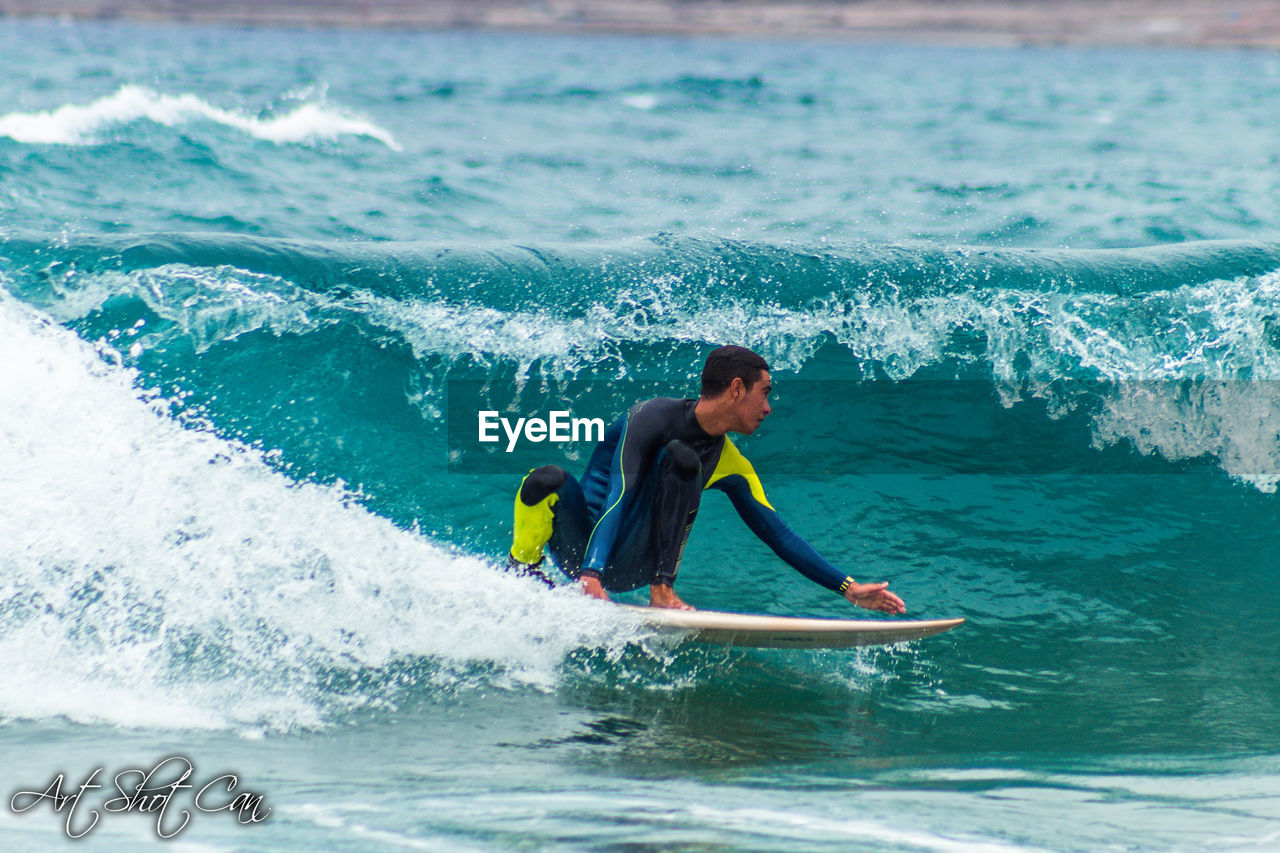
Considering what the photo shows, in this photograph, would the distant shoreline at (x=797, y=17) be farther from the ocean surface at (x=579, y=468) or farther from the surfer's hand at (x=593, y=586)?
the surfer's hand at (x=593, y=586)

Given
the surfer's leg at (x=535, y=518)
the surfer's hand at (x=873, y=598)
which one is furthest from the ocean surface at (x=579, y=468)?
the surfer's hand at (x=873, y=598)

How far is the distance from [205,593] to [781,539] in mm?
2539

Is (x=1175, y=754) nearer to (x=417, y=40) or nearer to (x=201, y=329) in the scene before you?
(x=201, y=329)

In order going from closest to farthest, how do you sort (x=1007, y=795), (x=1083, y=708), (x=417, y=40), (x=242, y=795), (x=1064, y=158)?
(x=242, y=795) < (x=1007, y=795) < (x=1083, y=708) < (x=1064, y=158) < (x=417, y=40)

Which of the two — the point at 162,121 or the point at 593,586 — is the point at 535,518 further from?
the point at 162,121

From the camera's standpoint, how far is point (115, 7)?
57250 mm

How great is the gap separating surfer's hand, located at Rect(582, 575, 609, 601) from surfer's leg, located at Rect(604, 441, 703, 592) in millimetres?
329

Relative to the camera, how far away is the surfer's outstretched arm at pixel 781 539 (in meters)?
4.07

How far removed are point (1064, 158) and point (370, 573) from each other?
47.9 feet

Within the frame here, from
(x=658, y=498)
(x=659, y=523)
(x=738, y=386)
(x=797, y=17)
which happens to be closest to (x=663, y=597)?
(x=659, y=523)

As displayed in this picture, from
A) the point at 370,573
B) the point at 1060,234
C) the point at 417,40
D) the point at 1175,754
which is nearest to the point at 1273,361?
the point at 1060,234

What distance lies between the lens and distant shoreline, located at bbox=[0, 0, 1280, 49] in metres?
58.8

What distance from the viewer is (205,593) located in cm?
464

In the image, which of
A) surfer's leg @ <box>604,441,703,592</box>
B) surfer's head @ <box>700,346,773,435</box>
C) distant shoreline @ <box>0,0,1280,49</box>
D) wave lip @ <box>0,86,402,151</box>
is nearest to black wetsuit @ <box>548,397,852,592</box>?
surfer's leg @ <box>604,441,703,592</box>
